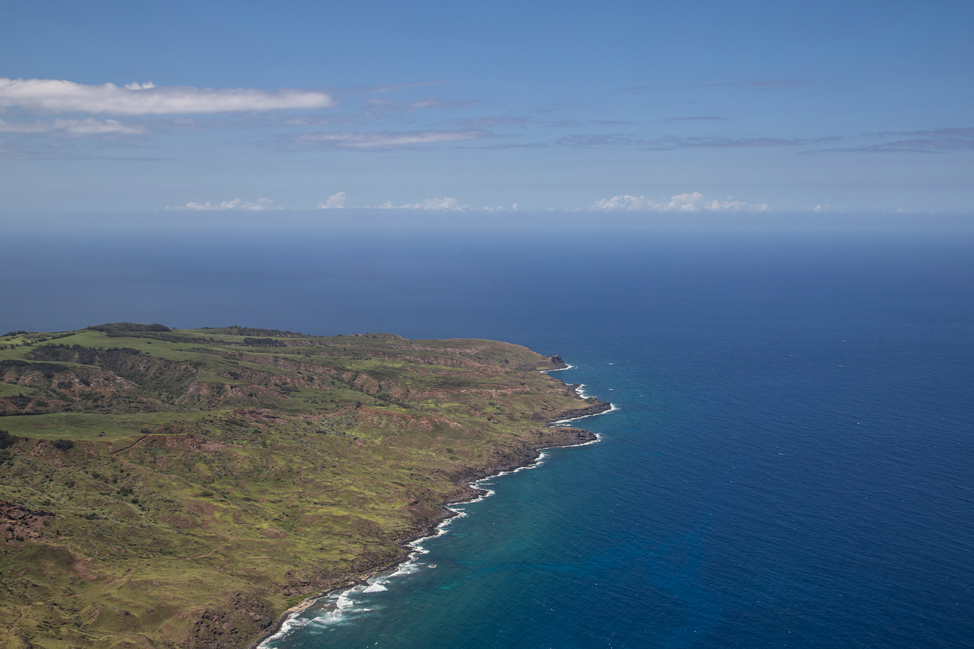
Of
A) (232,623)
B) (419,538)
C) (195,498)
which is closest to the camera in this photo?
(232,623)

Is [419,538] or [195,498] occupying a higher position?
[195,498]

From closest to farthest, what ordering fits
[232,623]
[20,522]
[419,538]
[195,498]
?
[232,623]
[20,522]
[195,498]
[419,538]

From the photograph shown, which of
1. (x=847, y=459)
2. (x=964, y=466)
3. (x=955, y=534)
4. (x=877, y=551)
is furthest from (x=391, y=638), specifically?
(x=964, y=466)

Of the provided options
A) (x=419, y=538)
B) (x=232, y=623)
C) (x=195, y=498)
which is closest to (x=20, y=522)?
(x=195, y=498)

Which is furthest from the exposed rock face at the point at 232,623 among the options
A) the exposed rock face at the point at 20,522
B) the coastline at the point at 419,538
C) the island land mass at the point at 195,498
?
the exposed rock face at the point at 20,522

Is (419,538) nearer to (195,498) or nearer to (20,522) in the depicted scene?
(195,498)

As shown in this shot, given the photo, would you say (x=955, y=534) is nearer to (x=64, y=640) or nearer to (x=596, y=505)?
(x=596, y=505)

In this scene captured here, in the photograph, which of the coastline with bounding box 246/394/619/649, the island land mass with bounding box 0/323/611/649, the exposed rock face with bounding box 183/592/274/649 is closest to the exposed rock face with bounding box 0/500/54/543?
the island land mass with bounding box 0/323/611/649

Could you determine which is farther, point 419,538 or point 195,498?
point 419,538
